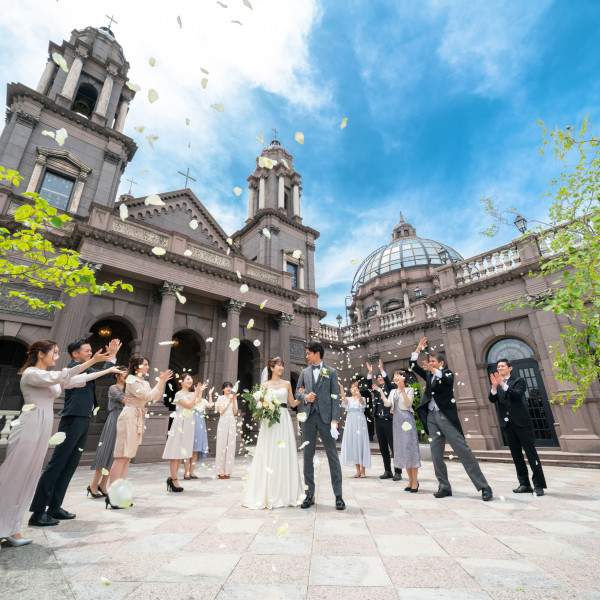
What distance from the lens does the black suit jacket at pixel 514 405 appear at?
259 inches

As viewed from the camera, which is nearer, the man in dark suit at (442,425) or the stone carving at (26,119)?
the man in dark suit at (442,425)

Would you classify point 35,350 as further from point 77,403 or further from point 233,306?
point 233,306

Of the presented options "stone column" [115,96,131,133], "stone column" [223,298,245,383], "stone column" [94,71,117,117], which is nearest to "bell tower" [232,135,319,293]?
"stone column" [223,298,245,383]

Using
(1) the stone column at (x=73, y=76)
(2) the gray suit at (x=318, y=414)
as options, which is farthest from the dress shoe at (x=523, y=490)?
(1) the stone column at (x=73, y=76)

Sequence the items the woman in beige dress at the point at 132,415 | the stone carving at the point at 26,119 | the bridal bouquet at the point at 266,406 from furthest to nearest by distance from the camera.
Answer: the stone carving at the point at 26,119
the bridal bouquet at the point at 266,406
the woman in beige dress at the point at 132,415

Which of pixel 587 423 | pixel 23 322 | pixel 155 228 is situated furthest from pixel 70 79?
pixel 587 423

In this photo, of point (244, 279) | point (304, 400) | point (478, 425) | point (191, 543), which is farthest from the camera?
point (244, 279)

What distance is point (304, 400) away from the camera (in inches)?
219

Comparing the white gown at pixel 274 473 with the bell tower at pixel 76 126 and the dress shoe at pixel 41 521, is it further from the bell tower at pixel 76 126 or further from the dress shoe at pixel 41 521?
the bell tower at pixel 76 126

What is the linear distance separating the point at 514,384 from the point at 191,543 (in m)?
6.72

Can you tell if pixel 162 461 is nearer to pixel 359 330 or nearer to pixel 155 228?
pixel 155 228

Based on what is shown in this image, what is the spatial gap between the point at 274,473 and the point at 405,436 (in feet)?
10.3

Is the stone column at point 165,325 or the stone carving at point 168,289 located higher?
the stone carving at point 168,289

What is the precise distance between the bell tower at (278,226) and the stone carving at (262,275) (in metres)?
2.91
